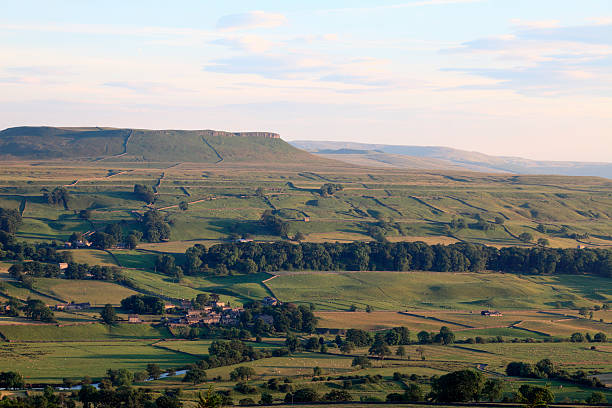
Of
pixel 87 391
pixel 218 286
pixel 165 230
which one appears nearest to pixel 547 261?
pixel 218 286

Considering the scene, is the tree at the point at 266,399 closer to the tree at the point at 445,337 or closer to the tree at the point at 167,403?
the tree at the point at 167,403

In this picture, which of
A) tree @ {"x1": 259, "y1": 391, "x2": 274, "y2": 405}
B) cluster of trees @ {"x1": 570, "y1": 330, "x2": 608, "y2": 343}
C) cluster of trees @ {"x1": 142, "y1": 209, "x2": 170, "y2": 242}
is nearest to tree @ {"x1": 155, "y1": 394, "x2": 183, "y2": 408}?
tree @ {"x1": 259, "y1": 391, "x2": 274, "y2": 405}

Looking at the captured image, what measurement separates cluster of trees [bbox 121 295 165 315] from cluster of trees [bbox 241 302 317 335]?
13.8 m

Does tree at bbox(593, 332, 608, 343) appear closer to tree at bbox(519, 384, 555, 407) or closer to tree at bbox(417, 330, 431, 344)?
tree at bbox(417, 330, 431, 344)

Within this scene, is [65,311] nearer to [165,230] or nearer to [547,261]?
[165,230]

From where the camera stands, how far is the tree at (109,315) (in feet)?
377

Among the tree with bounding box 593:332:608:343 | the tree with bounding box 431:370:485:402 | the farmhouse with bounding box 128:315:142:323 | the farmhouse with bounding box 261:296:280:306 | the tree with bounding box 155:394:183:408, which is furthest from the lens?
the farmhouse with bounding box 261:296:280:306

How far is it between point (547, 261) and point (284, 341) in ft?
265

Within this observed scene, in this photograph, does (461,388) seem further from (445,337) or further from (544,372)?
(445,337)

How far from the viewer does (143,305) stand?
121750 mm

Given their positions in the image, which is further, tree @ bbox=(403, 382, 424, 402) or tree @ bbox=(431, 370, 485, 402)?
tree @ bbox=(403, 382, 424, 402)

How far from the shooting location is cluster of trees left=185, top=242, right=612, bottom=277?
16075 cm

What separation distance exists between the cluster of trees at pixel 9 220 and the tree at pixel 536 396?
129635mm

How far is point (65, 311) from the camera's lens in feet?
394
